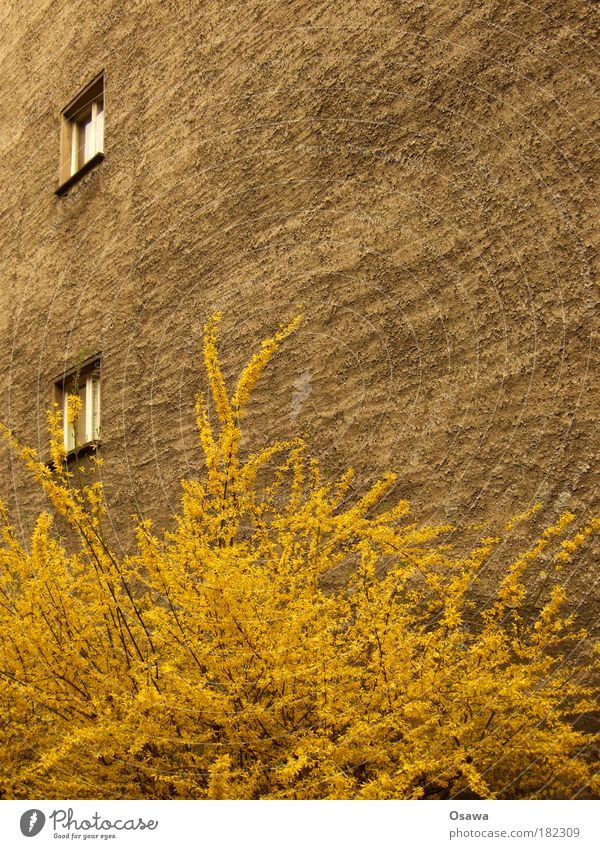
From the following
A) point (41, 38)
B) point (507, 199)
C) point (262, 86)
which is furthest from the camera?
point (41, 38)

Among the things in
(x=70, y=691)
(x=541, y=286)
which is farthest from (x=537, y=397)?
(x=70, y=691)

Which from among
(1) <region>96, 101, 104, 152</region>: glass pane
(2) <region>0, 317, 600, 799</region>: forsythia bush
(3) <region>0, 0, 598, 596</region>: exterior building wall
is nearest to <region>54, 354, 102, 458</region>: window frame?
(3) <region>0, 0, 598, 596</region>: exterior building wall

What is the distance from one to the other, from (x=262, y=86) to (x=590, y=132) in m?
2.73

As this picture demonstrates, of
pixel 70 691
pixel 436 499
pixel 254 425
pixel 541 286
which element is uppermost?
pixel 254 425

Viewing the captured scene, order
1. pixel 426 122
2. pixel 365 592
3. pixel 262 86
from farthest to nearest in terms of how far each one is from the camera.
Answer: pixel 262 86, pixel 426 122, pixel 365 592

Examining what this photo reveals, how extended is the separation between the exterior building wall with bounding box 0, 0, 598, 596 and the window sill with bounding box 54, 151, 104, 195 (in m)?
0.12

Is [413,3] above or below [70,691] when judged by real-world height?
above

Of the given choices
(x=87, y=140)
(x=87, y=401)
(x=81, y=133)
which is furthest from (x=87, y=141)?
(x=87, y=401)

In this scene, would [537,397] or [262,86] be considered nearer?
[537,397]

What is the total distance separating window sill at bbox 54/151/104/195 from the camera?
7710 mm

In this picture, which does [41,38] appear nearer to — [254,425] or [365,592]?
[254,425]

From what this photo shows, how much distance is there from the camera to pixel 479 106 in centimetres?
456

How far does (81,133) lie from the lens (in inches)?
338

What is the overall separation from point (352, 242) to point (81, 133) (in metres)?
4.62
